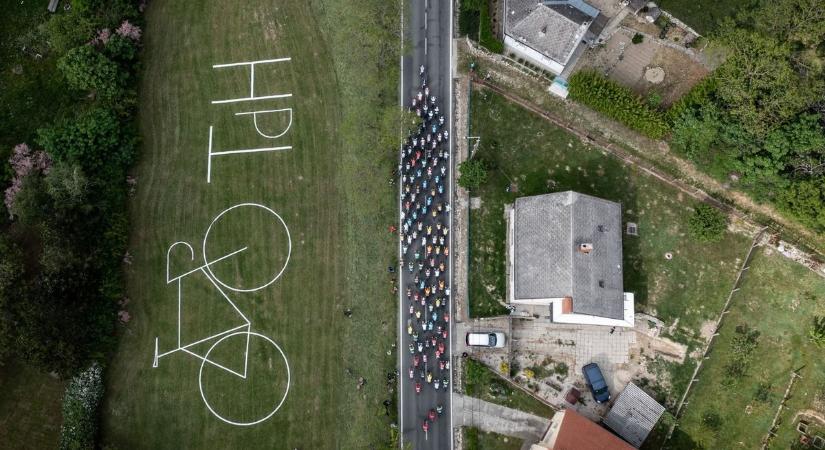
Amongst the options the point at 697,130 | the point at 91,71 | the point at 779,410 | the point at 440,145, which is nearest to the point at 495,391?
the point at 440,145

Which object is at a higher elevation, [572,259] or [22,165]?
[22,165]

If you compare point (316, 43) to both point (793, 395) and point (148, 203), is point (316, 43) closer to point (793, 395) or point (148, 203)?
point (148, 203)

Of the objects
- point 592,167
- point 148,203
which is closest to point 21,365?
point 148,203

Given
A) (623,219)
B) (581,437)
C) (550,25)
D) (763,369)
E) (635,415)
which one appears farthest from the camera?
(623,219)


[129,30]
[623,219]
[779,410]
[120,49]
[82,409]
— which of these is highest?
[129,30]

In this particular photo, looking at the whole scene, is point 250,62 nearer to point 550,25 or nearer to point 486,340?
point 550,25

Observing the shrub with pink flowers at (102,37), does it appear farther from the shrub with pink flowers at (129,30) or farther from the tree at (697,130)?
the tree at (697,130)
